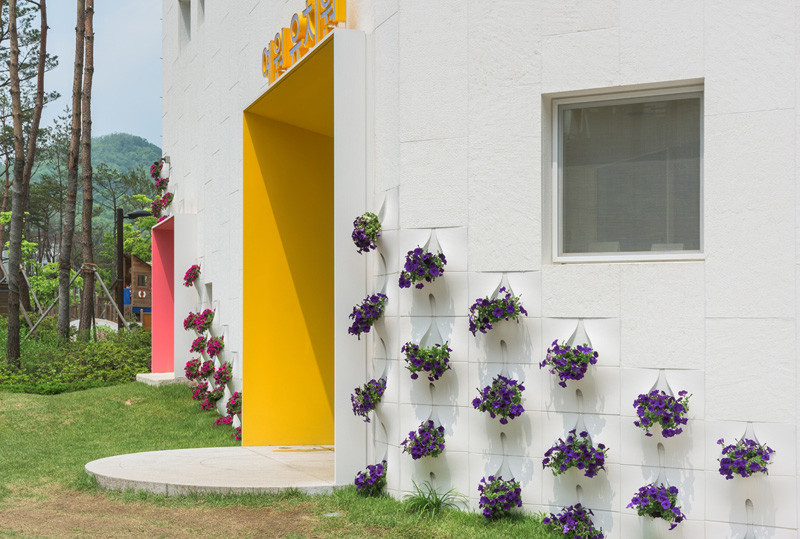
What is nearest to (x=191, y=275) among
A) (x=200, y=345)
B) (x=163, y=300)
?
(x=200, y=345)

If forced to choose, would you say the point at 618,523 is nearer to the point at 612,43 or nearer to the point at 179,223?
the point at 612,43

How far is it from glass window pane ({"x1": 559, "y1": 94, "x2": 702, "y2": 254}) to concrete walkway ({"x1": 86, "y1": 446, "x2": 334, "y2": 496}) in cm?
304

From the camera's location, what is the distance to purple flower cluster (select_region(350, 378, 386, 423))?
7.29 meters

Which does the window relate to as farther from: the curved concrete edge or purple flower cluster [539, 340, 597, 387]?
the curved concrete edge

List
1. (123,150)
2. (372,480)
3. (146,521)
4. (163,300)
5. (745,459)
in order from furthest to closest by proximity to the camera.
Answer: (123,150) < (163,300) < (372,480) < (146,521) < (745,459)

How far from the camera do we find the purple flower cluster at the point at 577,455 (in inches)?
239

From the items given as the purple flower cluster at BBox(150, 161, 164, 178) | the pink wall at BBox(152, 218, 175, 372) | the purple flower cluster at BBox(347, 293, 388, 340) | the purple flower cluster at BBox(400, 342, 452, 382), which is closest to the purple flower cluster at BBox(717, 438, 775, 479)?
the purple flower cluster at BBox(400, 342, 452, 382)

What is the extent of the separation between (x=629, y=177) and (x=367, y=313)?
7.32 ft

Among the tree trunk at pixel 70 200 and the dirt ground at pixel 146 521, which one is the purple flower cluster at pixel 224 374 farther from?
the tree trunk at pixel 70 200

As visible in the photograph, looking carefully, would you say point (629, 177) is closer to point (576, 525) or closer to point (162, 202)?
point (576, 525)

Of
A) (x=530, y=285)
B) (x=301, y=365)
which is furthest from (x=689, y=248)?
(x=301, y=365)

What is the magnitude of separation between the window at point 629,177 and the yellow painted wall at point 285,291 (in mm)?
4216

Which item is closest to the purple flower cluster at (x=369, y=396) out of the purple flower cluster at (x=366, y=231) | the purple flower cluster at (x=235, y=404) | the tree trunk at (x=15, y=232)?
the purple flower cluster at (x=366, y=231)

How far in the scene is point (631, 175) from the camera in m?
6.37
